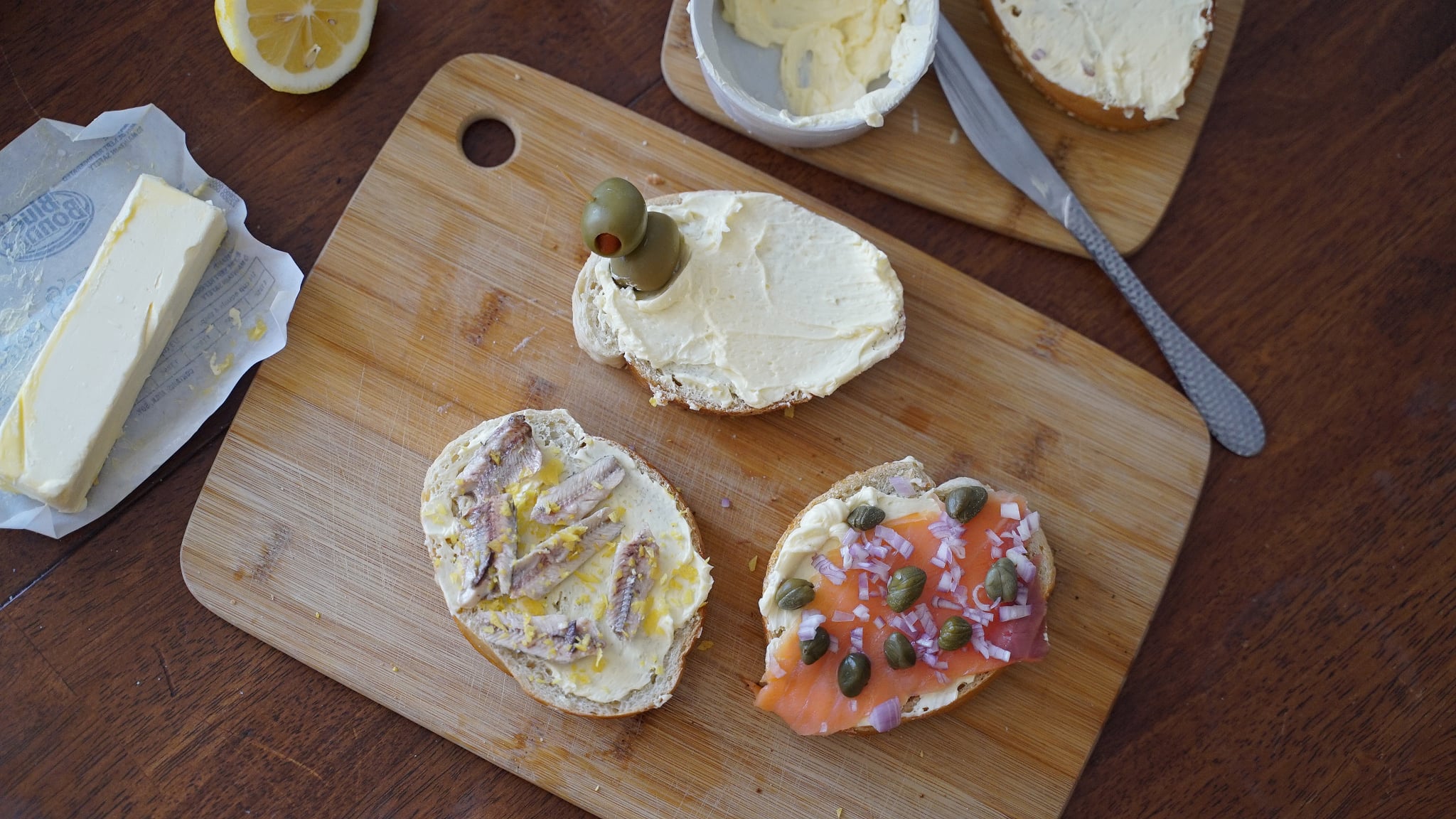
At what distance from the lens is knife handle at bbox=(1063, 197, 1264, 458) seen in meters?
2.86

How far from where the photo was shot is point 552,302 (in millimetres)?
2869

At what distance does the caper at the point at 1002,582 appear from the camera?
2.58m

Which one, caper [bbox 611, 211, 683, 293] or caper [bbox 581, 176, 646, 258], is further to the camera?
caper [bbox 611, 211, 683, 293]

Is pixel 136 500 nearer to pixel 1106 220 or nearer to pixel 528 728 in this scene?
pixel 528 728

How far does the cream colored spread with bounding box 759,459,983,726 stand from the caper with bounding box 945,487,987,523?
5 cm

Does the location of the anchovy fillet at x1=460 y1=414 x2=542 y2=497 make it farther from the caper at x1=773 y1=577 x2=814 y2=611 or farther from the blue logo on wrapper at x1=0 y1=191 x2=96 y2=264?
the blue logo on wrapper at x1=0 y1=191 x2=96 y2=264

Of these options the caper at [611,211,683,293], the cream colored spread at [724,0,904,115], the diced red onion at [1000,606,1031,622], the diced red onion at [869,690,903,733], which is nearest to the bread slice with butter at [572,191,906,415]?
the caper at [611,211,683,293]

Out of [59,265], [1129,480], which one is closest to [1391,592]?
[1129,480]

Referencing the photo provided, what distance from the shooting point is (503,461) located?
261 cm

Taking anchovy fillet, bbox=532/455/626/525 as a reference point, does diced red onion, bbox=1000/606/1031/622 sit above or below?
above

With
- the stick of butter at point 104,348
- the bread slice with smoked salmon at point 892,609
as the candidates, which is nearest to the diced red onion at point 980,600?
the bread slice with smoked salmon at point 892,609

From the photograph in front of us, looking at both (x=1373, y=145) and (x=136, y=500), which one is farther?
(x=1373, y=145)

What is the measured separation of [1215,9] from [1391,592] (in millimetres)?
1965

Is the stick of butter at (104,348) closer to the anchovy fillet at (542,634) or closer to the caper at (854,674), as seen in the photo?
the anchovy fillet at (542,634)
